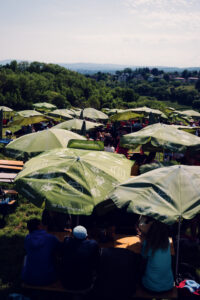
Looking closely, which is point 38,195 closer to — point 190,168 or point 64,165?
point 64,165

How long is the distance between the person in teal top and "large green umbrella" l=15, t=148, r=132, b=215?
950 mm

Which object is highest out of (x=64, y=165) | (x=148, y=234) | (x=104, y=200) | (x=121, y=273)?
(x=64, y=165)

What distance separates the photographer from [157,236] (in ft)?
13.4

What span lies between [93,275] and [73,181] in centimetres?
144

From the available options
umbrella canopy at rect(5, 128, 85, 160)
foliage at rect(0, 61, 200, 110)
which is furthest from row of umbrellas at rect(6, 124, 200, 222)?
foliage at rect(0, 61, 200, 110)

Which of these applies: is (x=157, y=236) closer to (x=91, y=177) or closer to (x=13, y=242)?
(x=91, y=177)

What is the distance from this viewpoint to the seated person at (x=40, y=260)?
4105mm

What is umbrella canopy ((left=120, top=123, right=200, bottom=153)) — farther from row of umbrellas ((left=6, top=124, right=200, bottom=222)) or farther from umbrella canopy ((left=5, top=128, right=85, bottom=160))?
umbrella canopy ((left=5, top=128, right=85, bottom=160))

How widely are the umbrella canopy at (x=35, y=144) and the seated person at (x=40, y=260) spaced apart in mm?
2664

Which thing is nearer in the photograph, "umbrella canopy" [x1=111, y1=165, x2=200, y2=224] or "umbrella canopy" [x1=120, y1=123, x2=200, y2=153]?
"umbrella canopy" [x1=111, y1=165, x2=200, y2=224]

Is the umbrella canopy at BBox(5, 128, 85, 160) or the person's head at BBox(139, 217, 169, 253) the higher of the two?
the umbrella canopy at BBox(5, 128, 85, 160)

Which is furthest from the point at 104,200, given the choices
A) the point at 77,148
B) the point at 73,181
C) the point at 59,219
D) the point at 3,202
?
the point at 3,202

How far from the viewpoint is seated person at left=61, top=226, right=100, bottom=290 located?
12.9ft

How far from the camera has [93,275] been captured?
13.3ft
